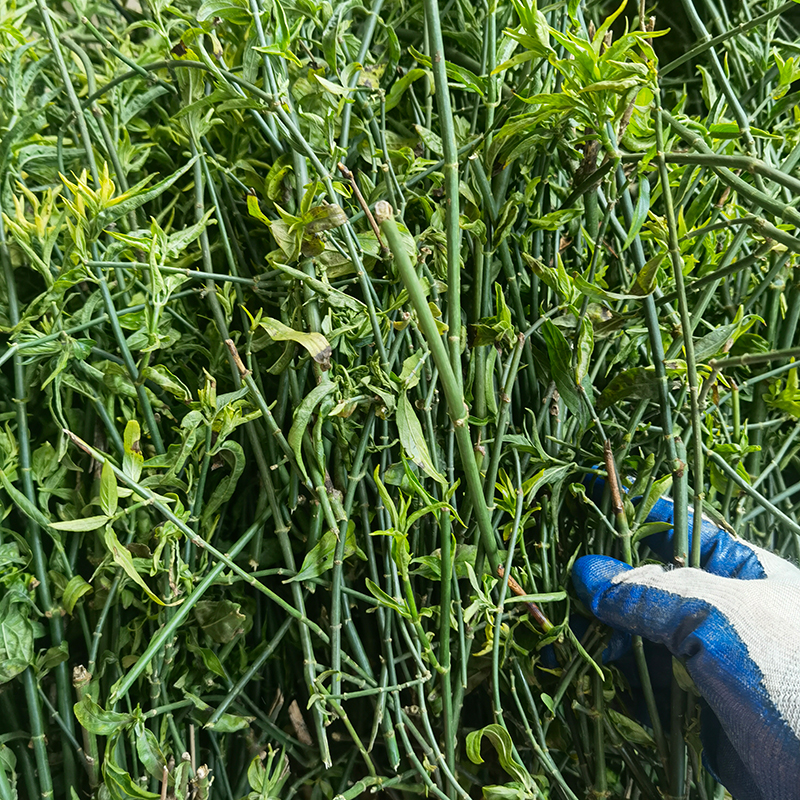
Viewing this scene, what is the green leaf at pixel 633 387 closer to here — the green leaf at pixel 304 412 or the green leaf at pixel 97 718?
the green leaf at pixel 304 412

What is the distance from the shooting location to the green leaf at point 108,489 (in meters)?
0.36

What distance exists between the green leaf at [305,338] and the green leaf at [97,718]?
263mm

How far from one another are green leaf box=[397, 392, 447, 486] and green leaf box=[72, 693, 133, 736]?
0.85 feet

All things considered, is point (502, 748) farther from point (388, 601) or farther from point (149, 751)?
point (149, 751)

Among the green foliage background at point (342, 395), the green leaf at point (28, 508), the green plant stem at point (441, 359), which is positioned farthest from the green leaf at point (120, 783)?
the green plant stem at point (441, 359)

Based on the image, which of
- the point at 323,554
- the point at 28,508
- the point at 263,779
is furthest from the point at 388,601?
the point at 28,508

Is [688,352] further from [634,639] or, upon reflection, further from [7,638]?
[7,638]

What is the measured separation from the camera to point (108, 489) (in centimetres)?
37

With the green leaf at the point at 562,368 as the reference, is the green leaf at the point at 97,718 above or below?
below

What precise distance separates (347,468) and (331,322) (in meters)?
0.11

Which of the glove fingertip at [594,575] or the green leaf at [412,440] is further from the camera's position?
the glove fingertip at [594,575]

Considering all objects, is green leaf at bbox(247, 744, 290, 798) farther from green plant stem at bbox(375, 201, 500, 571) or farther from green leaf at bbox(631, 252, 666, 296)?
green leaf at bbox(631, 252, 666, 296)

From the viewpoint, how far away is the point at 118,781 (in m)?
0.40

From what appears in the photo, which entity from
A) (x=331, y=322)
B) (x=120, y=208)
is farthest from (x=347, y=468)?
(x=120, y=208)
